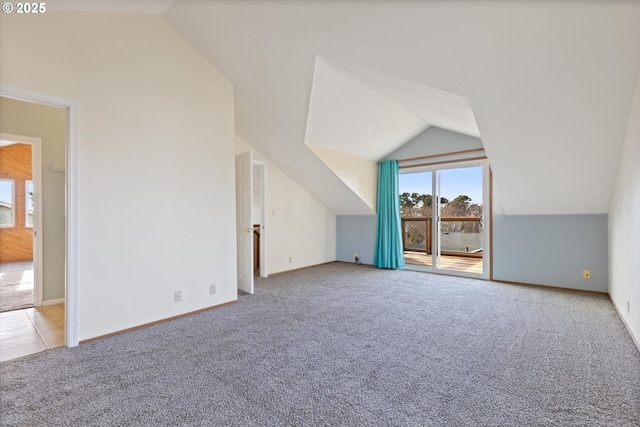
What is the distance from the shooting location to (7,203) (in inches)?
286

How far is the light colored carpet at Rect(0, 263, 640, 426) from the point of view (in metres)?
1.64

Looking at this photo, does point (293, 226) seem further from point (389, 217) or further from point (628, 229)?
point (628, 229)

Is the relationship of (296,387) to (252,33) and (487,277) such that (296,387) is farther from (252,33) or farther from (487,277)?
(487,277)

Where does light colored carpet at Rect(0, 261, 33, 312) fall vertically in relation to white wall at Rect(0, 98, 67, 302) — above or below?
below

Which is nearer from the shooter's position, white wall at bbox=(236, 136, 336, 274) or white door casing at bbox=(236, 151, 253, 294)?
white door casing at bbox=(236, 151, 253, 294)

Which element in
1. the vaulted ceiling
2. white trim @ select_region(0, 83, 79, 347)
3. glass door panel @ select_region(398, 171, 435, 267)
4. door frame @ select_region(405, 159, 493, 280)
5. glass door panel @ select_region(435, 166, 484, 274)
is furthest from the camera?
glass door panel @ select_region(398, 171, 435, 267)

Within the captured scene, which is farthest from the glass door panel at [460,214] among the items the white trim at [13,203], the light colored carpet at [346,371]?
the white trim at [13,203]

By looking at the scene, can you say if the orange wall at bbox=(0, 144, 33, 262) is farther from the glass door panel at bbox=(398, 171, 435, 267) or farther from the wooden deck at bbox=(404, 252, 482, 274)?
the wooden deck at bbox=(404, 252, 482, 274)

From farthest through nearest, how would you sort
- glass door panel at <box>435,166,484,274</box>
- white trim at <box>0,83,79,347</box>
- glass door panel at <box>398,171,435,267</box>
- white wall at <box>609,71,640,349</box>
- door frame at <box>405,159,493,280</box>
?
glass door panel at <box>398,171,435,267</box>
glass door panel at <box>435,166,484,274</box>
door frame at <box>405,159,493,280</box>
white trim at <box>0,83,79,347</box>
white wall at <box>609,71,640,349</box>

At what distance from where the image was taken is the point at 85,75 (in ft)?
8.70

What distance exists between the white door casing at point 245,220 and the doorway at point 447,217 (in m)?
3.12

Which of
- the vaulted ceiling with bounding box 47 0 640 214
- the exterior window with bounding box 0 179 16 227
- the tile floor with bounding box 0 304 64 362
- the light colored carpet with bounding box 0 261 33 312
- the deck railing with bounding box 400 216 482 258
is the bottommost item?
the tile floor with bounding box 0 304 64 362

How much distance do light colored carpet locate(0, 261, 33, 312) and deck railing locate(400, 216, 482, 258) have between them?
599 centimetres

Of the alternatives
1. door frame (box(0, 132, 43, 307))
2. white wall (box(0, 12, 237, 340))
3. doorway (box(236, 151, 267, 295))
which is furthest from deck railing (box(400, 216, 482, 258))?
door frame (box(0, 132, 43, 307))
